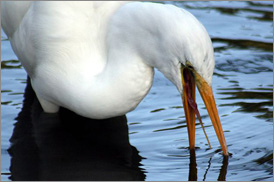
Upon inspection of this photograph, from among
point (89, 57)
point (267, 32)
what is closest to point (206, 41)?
point (89, 57)

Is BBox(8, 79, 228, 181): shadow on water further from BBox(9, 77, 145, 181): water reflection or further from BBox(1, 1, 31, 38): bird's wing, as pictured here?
BBox(1, 1, 31, 38): bird's wing

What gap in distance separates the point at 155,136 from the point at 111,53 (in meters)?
0.76

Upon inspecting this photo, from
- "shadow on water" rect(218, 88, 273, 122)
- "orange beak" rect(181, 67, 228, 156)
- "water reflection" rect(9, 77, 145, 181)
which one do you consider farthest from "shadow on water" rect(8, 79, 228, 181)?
"shadow on water" rect(218, 88, 273, 122)

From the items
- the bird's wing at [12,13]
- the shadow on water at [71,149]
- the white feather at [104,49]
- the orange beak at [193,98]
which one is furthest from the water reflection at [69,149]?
the bird's wing at [12,13]

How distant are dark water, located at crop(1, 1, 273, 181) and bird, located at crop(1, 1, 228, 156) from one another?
212mm

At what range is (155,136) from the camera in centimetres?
448

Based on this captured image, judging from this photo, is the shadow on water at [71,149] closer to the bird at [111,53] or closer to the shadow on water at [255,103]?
the bird at [111,53]

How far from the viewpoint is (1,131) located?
463 cm

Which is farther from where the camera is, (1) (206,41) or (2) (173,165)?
(2) (173,165)

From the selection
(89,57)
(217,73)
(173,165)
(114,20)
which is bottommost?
(173,165)

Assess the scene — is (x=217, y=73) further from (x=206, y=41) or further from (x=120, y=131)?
(x=206, y=41)

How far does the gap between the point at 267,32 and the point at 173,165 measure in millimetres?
2776

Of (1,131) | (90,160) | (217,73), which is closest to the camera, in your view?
(90,160)

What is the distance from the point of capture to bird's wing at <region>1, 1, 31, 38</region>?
473 cm
